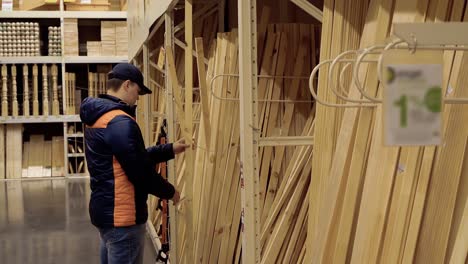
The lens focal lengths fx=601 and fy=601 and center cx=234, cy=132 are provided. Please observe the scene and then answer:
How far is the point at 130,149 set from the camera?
10.3 ft

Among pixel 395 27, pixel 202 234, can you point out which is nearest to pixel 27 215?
pixel 202 234

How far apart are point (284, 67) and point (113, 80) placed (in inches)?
37.8

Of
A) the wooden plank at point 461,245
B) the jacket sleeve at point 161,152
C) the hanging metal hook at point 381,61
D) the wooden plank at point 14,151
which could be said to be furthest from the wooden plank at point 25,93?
the hanging metal hook at point 381,61

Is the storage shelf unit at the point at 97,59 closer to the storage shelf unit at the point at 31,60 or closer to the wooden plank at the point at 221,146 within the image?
the storage shelf unit at the point at 31,60

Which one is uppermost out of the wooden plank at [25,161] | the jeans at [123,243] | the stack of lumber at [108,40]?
the stack of lumber at [108,40]

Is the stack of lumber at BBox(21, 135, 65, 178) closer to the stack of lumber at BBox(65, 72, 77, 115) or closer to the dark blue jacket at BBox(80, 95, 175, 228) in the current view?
the stack of lumber at BBox(65, 72, 77, 115)

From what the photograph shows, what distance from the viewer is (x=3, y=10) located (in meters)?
11.3

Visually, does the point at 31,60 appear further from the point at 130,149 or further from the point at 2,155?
the point at 130,149

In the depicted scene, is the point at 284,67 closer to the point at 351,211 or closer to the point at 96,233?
the point at 351,211

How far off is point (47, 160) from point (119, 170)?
887cm

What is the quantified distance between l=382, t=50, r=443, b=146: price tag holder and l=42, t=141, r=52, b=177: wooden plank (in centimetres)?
1099

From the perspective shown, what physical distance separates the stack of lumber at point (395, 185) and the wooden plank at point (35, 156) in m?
10.2

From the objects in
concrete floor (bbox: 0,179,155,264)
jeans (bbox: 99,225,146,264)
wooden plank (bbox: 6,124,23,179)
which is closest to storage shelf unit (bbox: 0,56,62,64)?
wooden plank (bbox: 6,124,23,179)

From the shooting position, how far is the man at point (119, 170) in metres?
3.18
